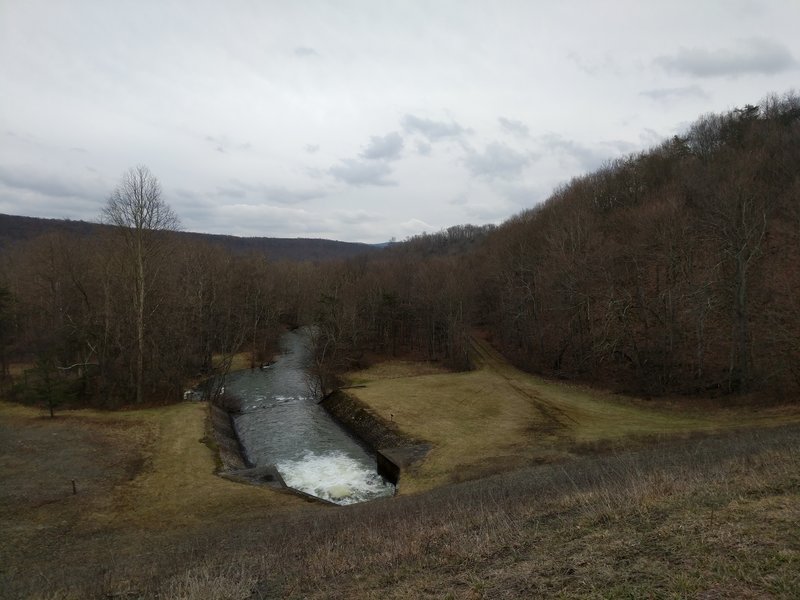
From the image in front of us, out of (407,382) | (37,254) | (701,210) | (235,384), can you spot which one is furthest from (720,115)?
(37,254)

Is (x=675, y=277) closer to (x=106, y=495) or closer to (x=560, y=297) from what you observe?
(x=560, y=297)

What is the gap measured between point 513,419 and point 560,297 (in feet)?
66.9

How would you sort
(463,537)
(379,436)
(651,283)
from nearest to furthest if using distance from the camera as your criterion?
1. (463,537)
2. (379,436)
3. (651,283)

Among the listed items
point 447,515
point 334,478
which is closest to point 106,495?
point 334,478

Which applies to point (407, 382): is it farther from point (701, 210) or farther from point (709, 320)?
point (701, 210)

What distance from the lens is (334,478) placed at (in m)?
22.8

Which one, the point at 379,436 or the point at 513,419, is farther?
the point at 513,419

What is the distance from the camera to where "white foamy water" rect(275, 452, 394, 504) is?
20750 mm

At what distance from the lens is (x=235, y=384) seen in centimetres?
4328

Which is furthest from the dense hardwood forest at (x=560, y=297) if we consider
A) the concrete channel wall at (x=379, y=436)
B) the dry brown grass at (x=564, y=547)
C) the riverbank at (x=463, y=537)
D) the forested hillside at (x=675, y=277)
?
the dry brown grass at (x=564, y=547)

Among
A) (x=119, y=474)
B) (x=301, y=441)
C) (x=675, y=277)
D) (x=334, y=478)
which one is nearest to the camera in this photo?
(x=119, y=474)

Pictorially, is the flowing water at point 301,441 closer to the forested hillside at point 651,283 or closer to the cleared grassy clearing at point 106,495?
the cleared grassy clearing at point 106,495

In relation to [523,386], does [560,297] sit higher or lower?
higher

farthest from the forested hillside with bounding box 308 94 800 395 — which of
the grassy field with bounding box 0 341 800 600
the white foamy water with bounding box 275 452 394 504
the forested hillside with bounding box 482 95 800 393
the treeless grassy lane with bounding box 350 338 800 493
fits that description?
the white foamy water with bounding box 275 452 394 504
